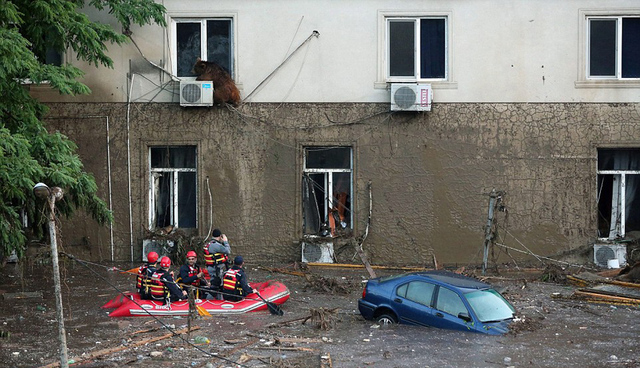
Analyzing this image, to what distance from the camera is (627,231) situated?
21125mm

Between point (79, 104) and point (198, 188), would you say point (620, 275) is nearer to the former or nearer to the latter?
point (198, 188)

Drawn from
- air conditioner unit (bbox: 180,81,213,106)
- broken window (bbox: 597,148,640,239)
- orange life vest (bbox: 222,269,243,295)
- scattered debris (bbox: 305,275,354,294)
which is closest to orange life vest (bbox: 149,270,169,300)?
orange life vest (bbox: 222,269,243,295)

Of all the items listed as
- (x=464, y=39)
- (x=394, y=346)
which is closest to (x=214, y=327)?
(x=394, y=346)

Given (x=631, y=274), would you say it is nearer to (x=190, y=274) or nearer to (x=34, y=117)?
(x=190, y=274)

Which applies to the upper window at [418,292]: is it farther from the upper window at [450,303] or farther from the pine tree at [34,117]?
the pine tree at [34,117]

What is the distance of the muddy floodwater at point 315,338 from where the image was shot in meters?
12.4

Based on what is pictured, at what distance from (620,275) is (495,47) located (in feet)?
20.8

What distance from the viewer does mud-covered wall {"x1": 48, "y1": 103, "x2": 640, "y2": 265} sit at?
20766mm

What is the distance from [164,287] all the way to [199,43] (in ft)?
26.1

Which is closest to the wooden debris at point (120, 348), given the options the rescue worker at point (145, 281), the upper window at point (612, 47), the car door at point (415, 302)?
the rescue worker at point (145, 281)

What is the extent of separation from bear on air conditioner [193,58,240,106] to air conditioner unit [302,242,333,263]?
4.06 meters

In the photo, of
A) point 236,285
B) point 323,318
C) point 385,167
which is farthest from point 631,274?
point 236,285

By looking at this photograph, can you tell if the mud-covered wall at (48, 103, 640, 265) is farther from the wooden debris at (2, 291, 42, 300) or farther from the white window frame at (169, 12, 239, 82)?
the wooden debris at (2, 291, 42, 300)

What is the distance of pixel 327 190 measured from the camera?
70.3 feet
